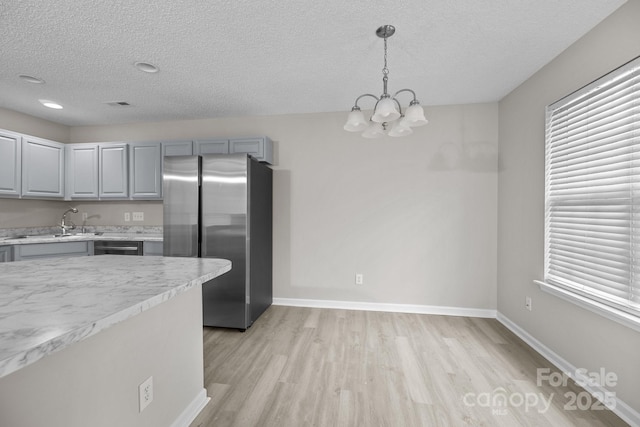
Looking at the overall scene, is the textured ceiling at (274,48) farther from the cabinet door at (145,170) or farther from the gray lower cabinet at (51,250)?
the gray lower cabinet at (51,250)

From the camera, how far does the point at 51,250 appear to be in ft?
10.7

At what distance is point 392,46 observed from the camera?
2180 mm

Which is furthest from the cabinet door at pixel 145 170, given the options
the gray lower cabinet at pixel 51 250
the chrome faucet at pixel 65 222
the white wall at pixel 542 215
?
the white wall at pixel 542 215

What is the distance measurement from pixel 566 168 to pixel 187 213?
3428 millimetres

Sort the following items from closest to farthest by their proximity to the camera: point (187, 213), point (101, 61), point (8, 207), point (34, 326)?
point (34, 326) < point (101, 61) < point (187, 213) < point (8, 207)

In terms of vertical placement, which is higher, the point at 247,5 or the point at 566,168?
the point at 247,5

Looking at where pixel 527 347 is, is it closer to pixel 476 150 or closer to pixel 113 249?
pixel 476 150

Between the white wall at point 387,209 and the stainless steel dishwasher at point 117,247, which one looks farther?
the stainless steel dishwasher at point 117,247

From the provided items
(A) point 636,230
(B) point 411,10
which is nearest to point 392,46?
(B) point 411,10

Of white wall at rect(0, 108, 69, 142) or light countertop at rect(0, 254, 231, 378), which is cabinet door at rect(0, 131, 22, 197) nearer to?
white wall at rect(0, 108, 69, 142)

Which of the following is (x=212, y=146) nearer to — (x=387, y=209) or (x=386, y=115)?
(x=387, y=209)

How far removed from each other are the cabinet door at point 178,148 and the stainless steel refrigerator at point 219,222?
64 centimetres

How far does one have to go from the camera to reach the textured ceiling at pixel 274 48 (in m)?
1.79

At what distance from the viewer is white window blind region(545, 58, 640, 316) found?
1.67 m
